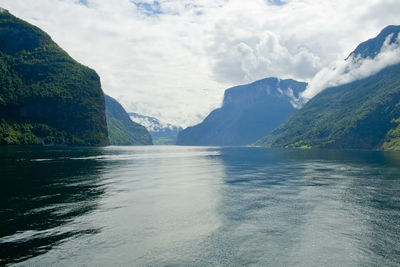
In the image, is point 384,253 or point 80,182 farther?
point 80,182

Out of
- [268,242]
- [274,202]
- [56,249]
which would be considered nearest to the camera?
[56,249]

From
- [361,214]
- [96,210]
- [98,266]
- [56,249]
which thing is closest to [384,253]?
[361,214]

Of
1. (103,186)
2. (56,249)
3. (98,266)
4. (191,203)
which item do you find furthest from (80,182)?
(98,266)

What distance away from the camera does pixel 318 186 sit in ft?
208

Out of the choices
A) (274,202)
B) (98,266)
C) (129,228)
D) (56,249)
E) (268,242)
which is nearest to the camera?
(98,266)

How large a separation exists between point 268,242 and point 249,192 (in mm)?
27644

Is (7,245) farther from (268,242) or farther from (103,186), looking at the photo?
(103,186)

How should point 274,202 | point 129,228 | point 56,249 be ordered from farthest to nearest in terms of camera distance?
point 274,202 < point 129,228 < point 56,249

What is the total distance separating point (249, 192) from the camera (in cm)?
5600

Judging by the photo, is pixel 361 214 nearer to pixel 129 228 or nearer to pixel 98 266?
pixel 129 228

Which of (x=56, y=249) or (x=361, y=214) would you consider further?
(x=361, y=214)

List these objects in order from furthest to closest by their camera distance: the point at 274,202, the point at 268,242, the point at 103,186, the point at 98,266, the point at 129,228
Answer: the point at 103,186 → the point at 274,202 → the point at 129,228 → the point at 268,242 → the point at 98,266

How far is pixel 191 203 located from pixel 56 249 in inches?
970

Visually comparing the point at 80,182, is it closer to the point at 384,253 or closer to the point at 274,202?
the point at 274,202
